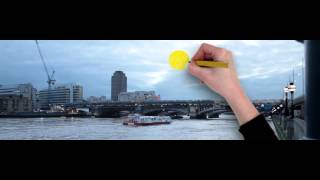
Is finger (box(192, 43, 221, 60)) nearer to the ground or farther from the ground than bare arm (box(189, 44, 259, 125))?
farther from the ground

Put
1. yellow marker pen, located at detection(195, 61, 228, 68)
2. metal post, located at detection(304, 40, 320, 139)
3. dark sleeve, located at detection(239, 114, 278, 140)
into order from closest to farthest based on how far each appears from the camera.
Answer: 1. dark sleeve, located at detection(239, 114, 278, 140)
2. yellow marker pen, located at detection(195, 61, 228, 68)
3. metal post, located at detection(304, 40, 320, 139)

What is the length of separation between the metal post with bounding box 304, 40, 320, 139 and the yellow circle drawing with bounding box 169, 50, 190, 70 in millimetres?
3797

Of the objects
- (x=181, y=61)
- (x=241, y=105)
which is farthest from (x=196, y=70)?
(x=241, y=105)

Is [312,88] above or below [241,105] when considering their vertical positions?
above

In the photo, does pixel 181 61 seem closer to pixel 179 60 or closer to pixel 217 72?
pixel 179 60

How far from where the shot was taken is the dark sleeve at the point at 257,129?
906mm

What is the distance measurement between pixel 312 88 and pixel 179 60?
3.95 m

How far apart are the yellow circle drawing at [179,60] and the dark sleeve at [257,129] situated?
27cm

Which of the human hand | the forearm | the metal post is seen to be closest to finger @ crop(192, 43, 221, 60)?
the human hand

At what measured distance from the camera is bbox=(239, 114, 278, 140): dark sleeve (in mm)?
906

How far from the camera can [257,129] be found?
2.97 ft

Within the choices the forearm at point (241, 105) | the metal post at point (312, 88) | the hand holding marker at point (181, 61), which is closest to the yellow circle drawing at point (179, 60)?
the hand holding marker at point (181, 61)

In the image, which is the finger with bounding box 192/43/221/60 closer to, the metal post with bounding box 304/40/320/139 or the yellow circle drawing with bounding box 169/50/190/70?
the yellow circle drawing with bounding box 169/50/190/70
